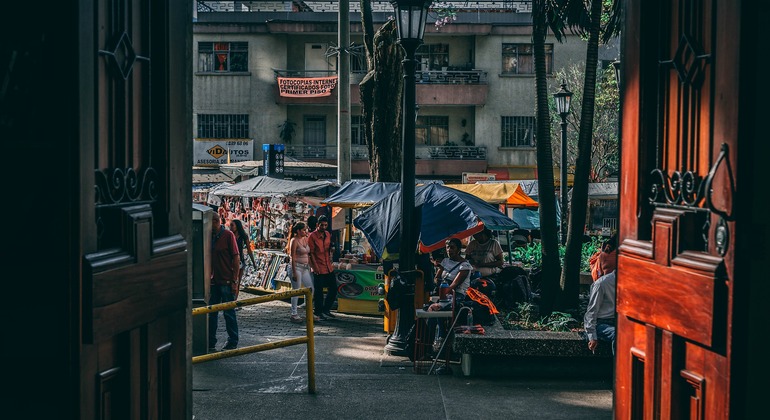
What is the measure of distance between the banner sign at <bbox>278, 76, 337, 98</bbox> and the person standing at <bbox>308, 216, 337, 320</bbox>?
982 inches

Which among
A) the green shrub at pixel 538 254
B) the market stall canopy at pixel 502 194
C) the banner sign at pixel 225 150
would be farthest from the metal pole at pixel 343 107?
the banner sign at pixel 225 150

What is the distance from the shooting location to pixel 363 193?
1497 cm

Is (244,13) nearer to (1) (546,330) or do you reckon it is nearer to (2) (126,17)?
(1) (546,330)

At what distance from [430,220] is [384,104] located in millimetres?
4565

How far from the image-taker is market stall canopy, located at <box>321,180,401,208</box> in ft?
48.0

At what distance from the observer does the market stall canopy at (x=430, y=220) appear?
39.7 ft

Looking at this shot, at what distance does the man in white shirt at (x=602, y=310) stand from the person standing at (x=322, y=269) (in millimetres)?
6451

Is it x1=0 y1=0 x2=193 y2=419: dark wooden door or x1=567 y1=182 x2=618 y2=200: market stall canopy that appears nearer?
x1=0 y1=0 x2=193 y2=419: dark wooden door

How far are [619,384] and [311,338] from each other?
5096 mm

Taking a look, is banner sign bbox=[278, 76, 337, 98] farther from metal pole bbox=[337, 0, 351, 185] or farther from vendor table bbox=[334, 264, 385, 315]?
vendor table bbox=[334, 264, 385, 315]

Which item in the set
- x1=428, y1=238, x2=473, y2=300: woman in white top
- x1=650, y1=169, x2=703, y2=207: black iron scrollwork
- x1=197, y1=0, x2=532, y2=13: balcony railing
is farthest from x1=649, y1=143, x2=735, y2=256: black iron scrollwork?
x1=197, y1=0, x2=532, y2=13: balcony railing

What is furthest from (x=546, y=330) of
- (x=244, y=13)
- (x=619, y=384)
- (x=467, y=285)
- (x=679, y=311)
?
(x=244, y=13)

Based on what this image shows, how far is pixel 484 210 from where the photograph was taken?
13156 mm
